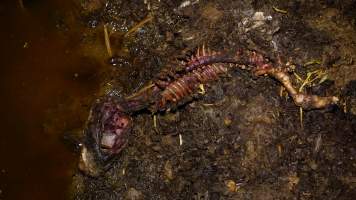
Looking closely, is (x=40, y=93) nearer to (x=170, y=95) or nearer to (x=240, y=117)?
(x=170, y=95)

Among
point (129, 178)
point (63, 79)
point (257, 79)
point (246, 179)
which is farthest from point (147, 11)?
point (246, 179)

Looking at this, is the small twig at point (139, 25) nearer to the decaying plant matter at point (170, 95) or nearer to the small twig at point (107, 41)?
the small twig at point (107, 41)

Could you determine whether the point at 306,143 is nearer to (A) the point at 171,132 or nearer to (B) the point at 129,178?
(A) the point at 171,132

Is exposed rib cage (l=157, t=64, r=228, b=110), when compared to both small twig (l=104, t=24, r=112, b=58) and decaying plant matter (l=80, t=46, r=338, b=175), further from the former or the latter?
small twig (l=104, t=24, r=112, b=58)

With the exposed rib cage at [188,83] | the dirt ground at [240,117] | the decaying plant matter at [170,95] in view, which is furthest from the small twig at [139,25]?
the exposed rib cage at [188,83]

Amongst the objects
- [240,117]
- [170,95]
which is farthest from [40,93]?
[240,117]

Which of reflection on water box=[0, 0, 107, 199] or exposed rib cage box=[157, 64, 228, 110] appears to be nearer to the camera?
exposed rib cage box=[157, 64, 228, 110]

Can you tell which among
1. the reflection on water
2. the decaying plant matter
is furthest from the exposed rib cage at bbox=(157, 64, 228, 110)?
the reflection on water
